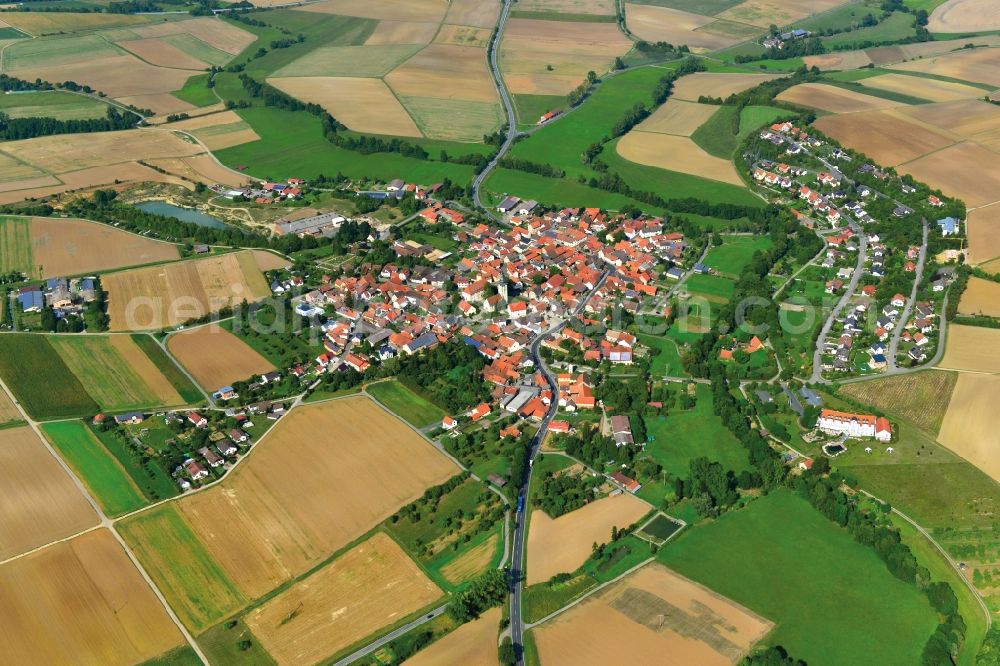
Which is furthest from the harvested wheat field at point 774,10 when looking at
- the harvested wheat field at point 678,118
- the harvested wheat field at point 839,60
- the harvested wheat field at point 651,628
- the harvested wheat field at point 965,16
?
the harvested wheat field at point 651,628

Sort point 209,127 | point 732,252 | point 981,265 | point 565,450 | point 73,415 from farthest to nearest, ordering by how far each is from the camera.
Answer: point 209,127 → point 732,252 → point 981,265 → point 73,415 → point 565,450

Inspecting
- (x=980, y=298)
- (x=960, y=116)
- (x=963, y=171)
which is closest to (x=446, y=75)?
(x=960, y=116)

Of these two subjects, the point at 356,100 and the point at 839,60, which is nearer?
the point at 356,100

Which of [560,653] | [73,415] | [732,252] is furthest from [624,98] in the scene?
[560,653]

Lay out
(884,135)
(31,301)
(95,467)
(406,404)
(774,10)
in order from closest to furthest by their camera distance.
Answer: (95,467), (406,404), (31,301), (884,135), (774,10)

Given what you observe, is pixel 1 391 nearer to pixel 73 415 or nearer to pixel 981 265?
pixel 73 415

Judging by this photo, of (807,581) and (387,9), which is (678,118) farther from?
(807,581)

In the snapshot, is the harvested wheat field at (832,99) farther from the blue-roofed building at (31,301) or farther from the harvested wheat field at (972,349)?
the blue-roofed building at (31,301)
